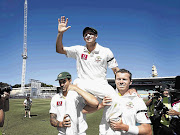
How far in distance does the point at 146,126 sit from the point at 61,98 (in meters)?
1.74

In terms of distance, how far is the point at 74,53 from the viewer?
10.6ft

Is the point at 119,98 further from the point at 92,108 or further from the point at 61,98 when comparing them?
the point at 61,98

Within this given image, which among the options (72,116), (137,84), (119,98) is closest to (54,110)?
(72,116)

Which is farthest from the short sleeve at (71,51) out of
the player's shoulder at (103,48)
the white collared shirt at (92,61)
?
the player's shoulder at (103,48)

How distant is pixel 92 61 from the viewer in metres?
3.06

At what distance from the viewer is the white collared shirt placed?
3.03 m

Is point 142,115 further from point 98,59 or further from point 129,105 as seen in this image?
point 98,59

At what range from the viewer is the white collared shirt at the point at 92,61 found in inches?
119

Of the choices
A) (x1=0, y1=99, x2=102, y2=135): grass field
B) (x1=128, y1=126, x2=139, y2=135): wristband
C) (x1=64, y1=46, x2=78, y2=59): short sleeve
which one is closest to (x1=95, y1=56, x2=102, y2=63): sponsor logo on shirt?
(x1=64, y1=46, x2=78, y2=59): short sleeve

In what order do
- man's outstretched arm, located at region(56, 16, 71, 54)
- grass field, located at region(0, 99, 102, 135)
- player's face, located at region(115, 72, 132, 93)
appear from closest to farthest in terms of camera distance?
1. player's face, located at region(115, 72, 132, 93)
2. man's outstretched arm, located at region(56, 16, 71, 54)
3. grass field, located at region(0, 99, 102, 135)

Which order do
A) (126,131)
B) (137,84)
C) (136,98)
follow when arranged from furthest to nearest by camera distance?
1. (137,84)
2. (136,98)
3. (126,131)

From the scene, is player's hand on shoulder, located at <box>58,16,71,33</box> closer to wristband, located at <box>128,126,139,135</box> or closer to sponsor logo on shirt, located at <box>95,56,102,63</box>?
sponsor logo on shirt, located at <box>95,56,102,63</box>

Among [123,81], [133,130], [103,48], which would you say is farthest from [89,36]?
[133,130]

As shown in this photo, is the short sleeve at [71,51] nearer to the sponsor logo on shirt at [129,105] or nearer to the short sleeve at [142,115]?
the sponsor logo on shirt at [129,105]
